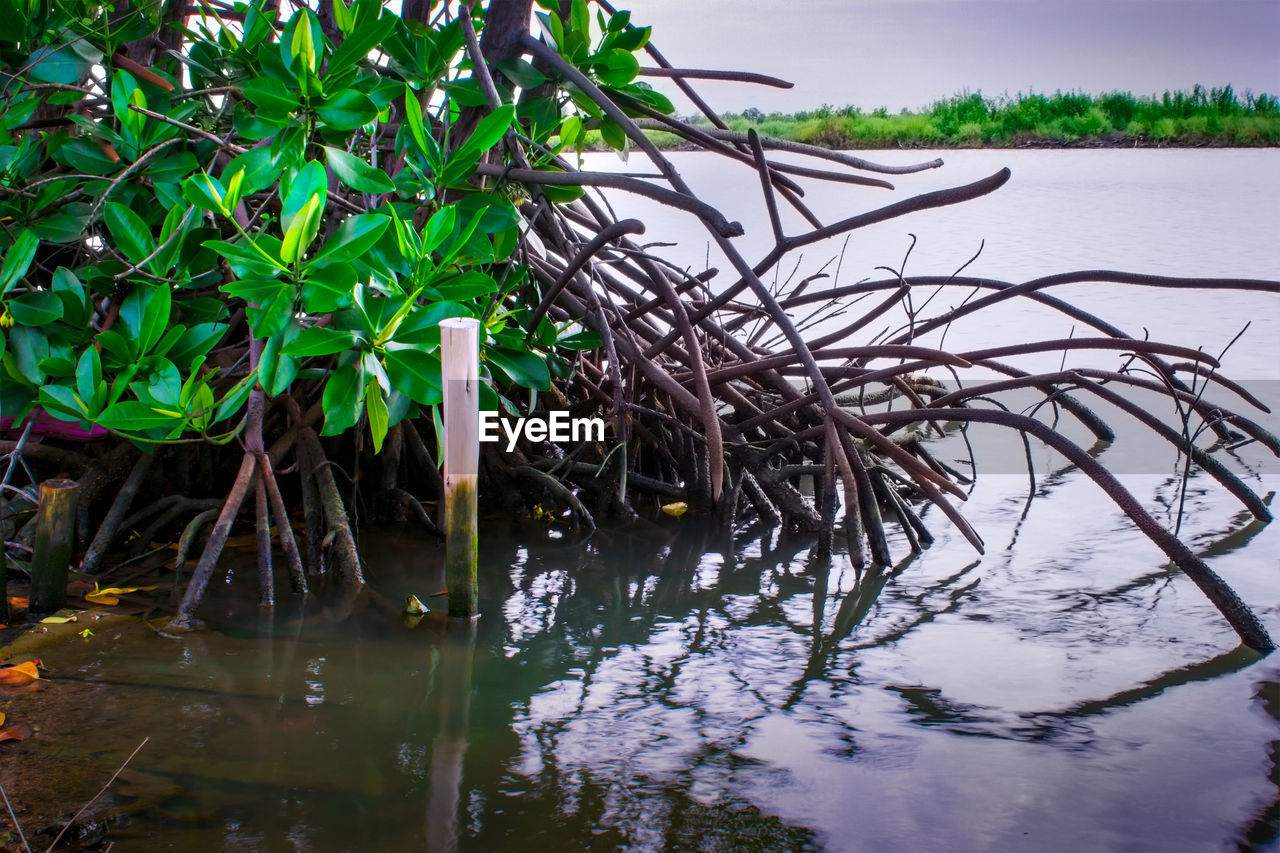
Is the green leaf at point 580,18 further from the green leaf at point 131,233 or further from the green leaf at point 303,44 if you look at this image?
the green leaf at point 131,233

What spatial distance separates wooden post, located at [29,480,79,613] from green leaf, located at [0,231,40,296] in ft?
1.30

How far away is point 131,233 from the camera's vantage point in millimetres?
2078

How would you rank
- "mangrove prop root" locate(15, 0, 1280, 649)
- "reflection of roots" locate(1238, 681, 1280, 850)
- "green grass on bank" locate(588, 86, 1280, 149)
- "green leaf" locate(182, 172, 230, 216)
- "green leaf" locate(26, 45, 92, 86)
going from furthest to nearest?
1. "green grass on bank" locate(588, 86, 1280, 149)
2. "mangrove prop root" locate(15, 0, 1280, 649)
3. "green leaf" locate(26, 45, 92, 86)
4. "green leaf" locate(182, 172, 230, 216)
5. "reflection of roots" locate(1238, 681, 1280, 850)

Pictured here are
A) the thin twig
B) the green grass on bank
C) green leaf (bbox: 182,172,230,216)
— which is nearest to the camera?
the thin twig

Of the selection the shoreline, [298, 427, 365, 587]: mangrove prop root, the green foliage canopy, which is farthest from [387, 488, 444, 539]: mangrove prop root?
the shoreline

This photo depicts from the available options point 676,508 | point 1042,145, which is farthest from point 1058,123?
point 676,508

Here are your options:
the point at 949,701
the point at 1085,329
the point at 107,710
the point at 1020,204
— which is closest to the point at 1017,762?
the point at 949,701

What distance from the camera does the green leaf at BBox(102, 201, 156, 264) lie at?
2064 mm

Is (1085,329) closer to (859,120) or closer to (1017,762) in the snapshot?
(1017,762)

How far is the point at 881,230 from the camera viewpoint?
39.0 ft

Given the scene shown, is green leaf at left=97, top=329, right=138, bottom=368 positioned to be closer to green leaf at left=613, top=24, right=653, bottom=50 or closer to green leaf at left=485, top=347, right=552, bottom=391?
green leaf at left=485, top=347, right=552, bottom=391

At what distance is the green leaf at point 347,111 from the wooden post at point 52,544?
87 centimetres

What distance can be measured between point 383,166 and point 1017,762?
193 cm

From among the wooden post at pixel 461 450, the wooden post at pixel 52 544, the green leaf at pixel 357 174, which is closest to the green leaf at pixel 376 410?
the wooden post at pixel 461 450
